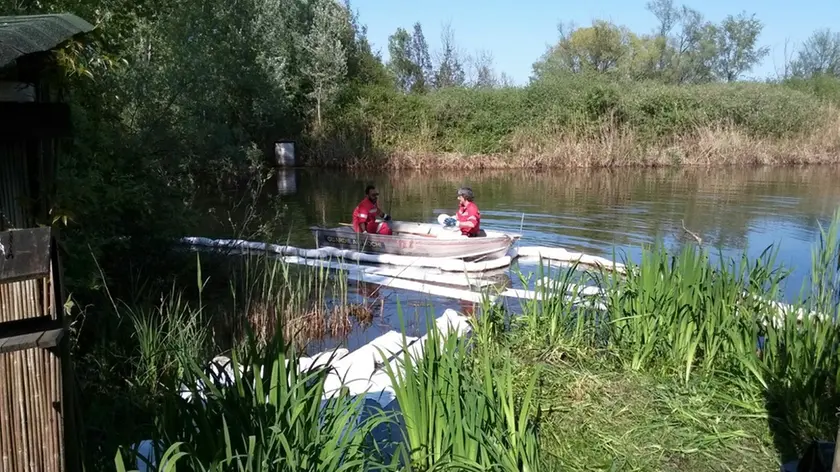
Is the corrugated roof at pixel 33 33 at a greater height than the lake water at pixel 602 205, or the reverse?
the corrugated roof at pixel 33 33

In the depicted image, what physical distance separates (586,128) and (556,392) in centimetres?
2298

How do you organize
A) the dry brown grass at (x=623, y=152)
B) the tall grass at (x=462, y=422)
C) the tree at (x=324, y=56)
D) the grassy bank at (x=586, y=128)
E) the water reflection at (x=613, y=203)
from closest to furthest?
the tall grass at (x=462, y=422) < the water reflection at (x=613, y=203) < the dry brown grass at (x=623, y=152) < the grassy bank at (x=586, y=128) < the tree at (x=324, y=56)

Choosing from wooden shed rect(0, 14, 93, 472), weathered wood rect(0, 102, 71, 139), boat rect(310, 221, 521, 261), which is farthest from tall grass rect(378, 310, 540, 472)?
→ boat rect(310, 221, 521, 261)

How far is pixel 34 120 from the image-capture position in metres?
2.18

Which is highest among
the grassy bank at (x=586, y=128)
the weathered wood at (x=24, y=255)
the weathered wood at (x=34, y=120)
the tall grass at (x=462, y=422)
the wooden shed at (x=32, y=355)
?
the grassy bank at (x=586, y=128)

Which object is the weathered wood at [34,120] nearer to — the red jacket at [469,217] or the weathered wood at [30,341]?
the weathered wood at [30,341]

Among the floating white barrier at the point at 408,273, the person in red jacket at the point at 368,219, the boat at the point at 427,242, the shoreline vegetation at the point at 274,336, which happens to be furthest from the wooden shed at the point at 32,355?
the person in red jacket at the point at 368,219

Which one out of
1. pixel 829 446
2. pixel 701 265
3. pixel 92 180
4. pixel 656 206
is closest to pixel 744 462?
pixel 829 446

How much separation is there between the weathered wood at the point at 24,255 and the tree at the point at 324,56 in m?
25.8

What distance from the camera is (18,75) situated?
2.28 m

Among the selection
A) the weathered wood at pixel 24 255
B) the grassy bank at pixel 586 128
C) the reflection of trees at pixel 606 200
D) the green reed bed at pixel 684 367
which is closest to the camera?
the weathered wood at pixel 24 255

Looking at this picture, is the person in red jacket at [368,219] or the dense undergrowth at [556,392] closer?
the dense undergrowth at [556,392]

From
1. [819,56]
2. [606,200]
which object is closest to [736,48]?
[819,56]

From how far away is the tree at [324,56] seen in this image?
86.2 ft
